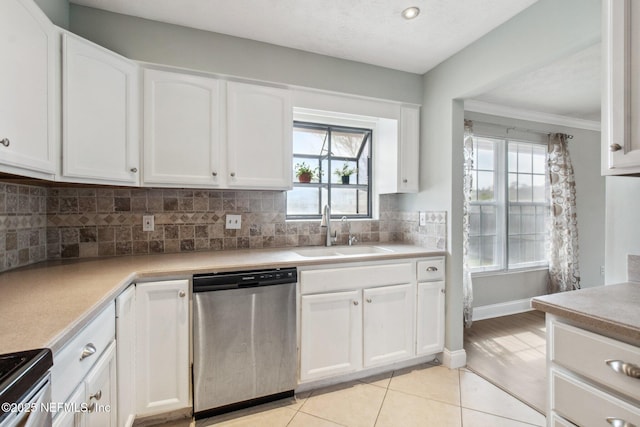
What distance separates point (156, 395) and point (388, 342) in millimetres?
1579

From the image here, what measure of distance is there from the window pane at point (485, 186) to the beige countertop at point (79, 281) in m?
1.62

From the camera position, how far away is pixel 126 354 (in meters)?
1.49

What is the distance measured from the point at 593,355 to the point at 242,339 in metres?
1.67

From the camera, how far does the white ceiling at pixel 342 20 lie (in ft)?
6.00

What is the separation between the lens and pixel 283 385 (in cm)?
194

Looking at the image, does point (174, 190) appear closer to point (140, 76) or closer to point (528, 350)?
point (140, 76)

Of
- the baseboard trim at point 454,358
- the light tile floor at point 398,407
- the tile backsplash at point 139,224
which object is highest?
the tile backsplash at point 139,224

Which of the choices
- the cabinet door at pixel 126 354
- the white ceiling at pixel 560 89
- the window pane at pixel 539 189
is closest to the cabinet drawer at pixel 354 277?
the cabinet door at pixel 126 354

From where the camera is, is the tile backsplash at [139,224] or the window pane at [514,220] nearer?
the tile backsplash at [139,224]

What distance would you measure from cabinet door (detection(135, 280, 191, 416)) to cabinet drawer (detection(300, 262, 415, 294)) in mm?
768

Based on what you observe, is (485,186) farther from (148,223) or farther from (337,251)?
(148,223)

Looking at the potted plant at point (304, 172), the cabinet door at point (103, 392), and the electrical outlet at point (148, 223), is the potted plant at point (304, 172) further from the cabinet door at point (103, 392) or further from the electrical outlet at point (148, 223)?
the cabinet door at point (103, 392)

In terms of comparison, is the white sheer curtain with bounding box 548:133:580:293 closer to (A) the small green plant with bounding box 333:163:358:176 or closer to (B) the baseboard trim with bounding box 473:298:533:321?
(B) the baseboard trim with bounding box 473:298:533:321

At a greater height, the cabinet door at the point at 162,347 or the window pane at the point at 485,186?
the window pane at the point at 485,186
